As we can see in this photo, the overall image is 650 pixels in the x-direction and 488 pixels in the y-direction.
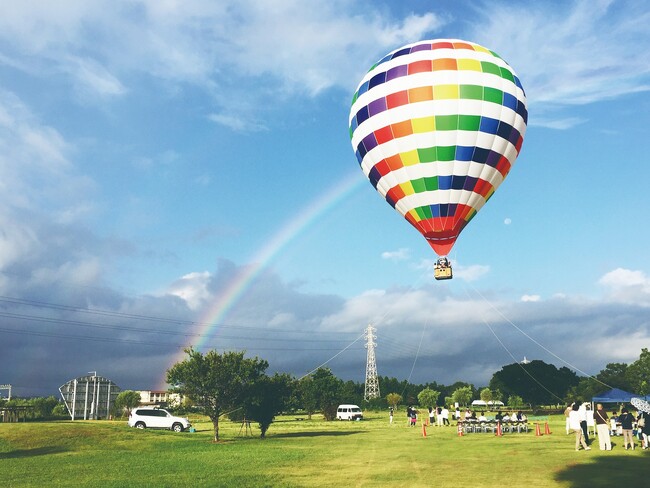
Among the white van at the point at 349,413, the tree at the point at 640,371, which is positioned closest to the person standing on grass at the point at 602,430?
the white van at the point at 349,413

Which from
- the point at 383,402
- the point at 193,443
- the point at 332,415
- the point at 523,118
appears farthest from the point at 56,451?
the point at 383,402

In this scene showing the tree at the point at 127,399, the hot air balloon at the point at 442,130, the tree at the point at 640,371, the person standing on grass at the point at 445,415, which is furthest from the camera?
the tree at the point at 127,399

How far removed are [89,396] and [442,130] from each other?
203 feet

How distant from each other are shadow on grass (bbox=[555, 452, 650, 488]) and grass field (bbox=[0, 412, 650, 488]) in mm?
30

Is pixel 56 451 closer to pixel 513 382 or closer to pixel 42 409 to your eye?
pixel 42 409

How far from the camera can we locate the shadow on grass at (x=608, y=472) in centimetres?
1739

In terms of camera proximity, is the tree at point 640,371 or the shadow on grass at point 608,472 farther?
the tree at point 640,371

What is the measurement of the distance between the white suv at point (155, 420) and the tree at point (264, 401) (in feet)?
27.6

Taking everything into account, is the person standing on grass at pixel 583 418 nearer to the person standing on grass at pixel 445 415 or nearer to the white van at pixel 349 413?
the person standing on grass at pixel 445 415

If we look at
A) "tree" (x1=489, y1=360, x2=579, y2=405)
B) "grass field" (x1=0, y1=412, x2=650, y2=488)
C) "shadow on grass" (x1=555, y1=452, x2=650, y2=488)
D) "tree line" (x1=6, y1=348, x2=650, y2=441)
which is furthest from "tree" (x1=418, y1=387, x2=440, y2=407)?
"shadow on grass" (x1=555, y1=452, x2=650, y2=488)

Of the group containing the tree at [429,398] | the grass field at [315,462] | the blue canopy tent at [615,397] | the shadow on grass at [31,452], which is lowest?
the tree at [429,398]

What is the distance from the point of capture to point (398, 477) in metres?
19.7

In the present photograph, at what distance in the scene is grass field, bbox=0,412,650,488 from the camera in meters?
19.2

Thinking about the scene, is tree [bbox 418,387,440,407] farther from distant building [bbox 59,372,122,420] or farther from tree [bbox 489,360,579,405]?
distant building [bbox 59,372,122,420]
